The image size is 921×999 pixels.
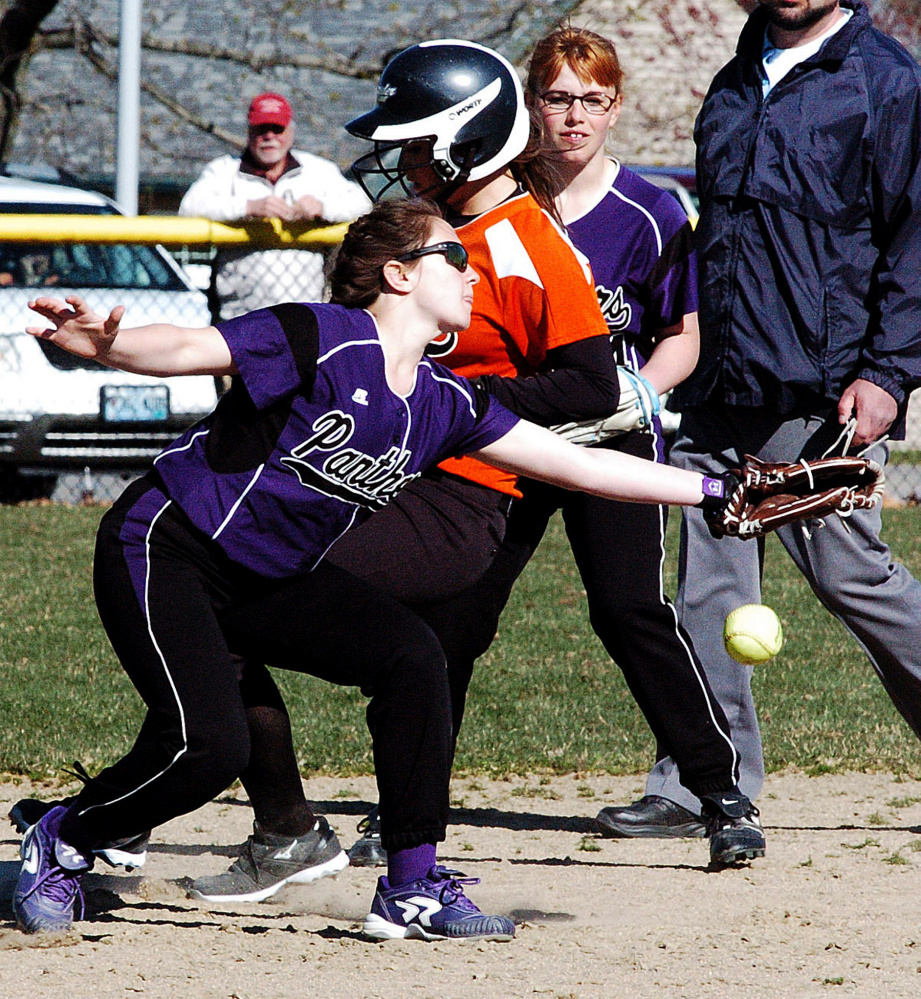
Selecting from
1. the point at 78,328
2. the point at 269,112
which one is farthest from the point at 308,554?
the point at 269,112

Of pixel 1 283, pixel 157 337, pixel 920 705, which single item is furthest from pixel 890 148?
pixel 1 283

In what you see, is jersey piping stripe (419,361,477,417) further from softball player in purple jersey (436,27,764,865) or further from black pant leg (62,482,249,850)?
black pant leg (62,482,249,850)

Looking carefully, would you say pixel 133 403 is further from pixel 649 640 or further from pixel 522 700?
pixel 649 640

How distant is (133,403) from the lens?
30.6 ft

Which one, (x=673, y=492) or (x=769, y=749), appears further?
(x=769, y=749)

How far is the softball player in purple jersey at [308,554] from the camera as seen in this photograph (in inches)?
134

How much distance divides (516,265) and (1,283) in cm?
621

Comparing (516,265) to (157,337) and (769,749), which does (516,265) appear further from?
(769,749)

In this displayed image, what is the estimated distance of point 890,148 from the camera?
4184 mm

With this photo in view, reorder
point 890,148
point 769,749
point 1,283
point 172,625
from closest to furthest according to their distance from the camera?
1. point 172,625
2. point 890,148
3. point 769,749
4. point 1,283

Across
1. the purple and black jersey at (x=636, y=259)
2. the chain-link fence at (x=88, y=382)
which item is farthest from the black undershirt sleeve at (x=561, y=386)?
the chain-link fence at (x=88, y=382)

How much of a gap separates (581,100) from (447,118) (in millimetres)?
583

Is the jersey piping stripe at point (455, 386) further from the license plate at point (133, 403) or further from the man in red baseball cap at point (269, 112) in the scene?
the license plate at point (133, 403)

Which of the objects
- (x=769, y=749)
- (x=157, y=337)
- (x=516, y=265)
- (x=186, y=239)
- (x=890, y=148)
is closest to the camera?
(x=157, y=337)
